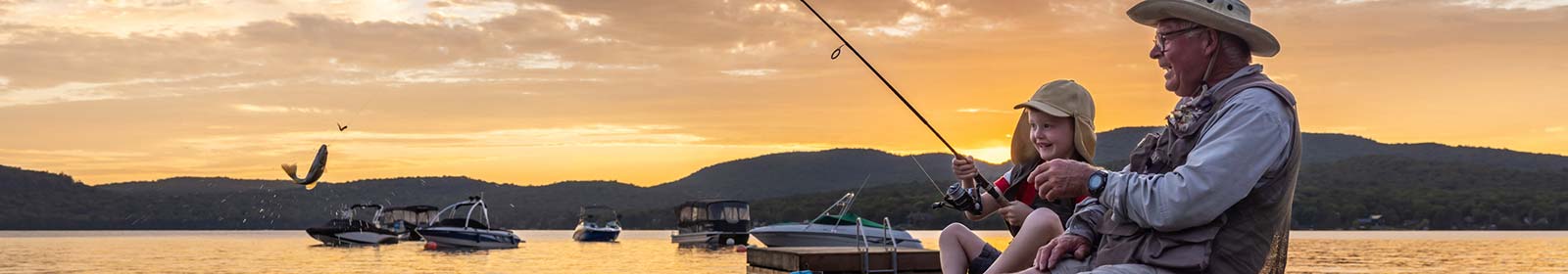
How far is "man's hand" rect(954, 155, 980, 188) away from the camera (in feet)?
17.6

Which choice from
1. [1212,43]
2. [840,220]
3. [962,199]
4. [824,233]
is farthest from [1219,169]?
[840,220]

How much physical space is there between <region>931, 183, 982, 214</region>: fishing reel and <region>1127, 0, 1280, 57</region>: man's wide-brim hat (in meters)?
1.56

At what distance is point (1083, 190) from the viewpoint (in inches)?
133

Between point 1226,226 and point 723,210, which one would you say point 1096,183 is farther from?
point 723,210

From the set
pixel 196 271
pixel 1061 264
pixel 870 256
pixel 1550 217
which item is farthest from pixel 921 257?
pixel 1550 217

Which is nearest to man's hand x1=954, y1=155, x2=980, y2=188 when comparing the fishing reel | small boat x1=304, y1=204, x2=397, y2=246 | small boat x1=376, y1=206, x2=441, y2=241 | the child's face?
the fishing reel

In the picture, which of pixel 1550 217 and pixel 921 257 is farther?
pixel 1550 217

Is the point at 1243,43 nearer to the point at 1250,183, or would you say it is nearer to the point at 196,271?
the point at 1250,183

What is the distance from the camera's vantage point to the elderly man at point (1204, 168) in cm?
319

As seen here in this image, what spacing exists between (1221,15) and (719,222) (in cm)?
8496

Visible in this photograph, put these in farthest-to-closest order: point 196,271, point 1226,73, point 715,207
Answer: point 715,207 → point 196,271 → point 1226,73

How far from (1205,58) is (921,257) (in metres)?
9.11

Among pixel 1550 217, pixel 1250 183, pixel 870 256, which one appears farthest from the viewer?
pixel 1550 217

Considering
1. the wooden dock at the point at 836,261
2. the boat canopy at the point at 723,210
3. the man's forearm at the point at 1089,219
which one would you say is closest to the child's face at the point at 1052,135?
the man's forearm at the point at 1089,219
